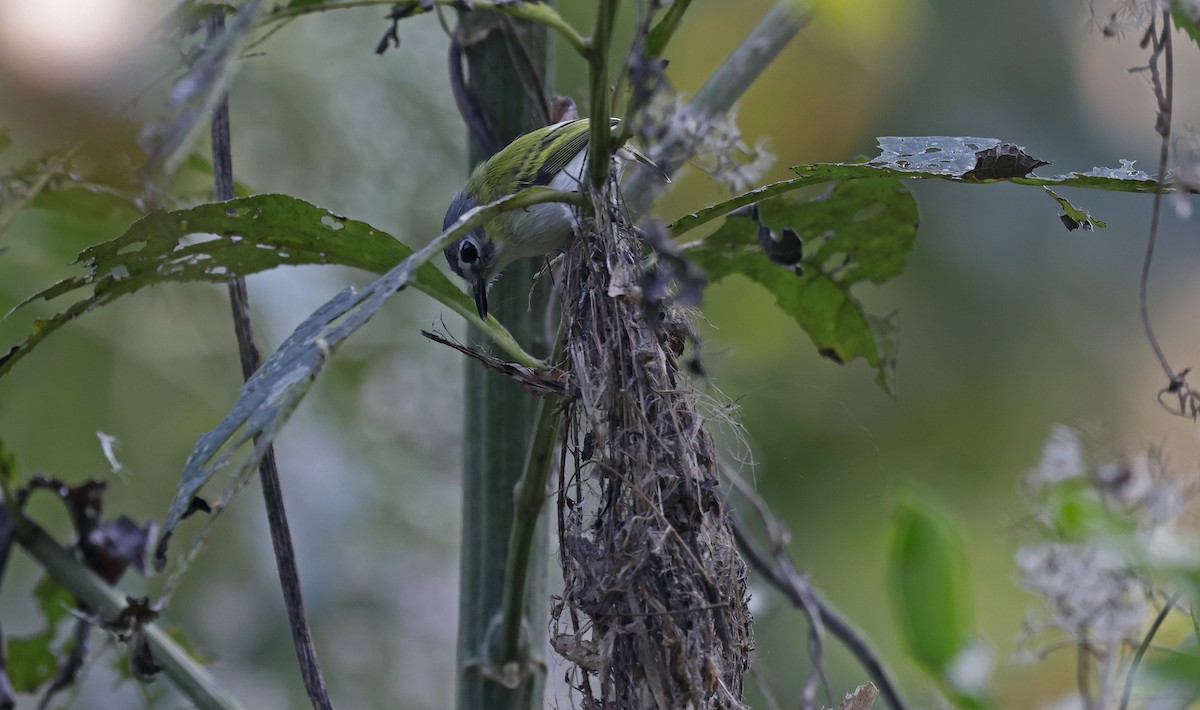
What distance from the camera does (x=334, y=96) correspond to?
2.80m

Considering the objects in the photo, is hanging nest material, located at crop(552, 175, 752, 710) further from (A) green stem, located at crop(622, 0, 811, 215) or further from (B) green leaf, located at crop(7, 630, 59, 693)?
(B) green leaf, located at crop(7, 630, 59, 693)

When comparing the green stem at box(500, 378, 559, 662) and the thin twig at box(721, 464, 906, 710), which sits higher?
the thin twig at box(721, 464, 906, 710)

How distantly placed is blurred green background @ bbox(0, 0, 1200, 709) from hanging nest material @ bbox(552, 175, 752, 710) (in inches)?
18.6

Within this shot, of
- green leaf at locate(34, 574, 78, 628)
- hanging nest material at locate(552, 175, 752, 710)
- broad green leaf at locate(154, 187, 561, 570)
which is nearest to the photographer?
broad green leaf at locate(154, 187, 561, 570)

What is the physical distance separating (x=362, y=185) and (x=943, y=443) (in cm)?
232

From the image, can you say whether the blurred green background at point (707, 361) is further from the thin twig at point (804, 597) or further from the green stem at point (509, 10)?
the green stem at point (509, 10)

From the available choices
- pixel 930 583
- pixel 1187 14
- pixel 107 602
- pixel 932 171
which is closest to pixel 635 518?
pixel 932 171

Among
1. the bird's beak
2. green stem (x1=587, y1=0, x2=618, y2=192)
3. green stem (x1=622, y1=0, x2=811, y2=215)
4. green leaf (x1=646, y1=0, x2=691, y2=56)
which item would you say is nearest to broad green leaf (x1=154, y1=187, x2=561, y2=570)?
green stem (x1=587, y1=0, x2=618, y2=192)

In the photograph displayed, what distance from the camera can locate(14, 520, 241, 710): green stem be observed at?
1.08 meters

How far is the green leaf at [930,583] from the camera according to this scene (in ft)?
4.87

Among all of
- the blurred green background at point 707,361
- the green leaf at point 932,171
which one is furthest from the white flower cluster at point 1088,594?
the green leaf at point 932,171

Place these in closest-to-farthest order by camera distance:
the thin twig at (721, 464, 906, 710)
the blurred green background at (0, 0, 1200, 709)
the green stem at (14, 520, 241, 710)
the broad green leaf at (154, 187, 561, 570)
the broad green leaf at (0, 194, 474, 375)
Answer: the broad green leaf at (154, 187, 561, 570) → the broad green leaf at (0, 194, 474, 375) → the green stem at (14, 520, 241, 710) → the thin twig at (721, 464, 906, 710) → the blurred green background at (0, 0, 1200, 709)

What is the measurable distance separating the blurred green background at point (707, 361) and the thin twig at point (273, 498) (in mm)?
509

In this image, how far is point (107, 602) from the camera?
3.88 ft
